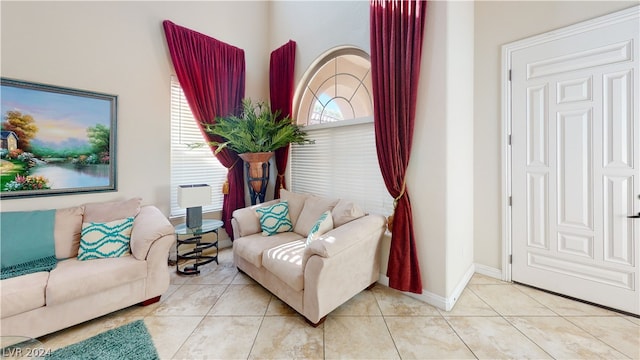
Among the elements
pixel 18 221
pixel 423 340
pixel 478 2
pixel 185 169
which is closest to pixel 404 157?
pixel 423 340

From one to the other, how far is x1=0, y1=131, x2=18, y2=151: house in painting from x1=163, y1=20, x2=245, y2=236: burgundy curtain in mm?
1595

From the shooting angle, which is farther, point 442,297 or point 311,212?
point 311,212

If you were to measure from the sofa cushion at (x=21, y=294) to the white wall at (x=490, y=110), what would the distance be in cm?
402

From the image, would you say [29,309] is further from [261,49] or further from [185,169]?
[261,49]

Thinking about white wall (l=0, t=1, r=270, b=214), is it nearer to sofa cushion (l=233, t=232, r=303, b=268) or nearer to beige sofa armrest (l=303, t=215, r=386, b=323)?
sofa cushion (l=233, t=232, r=303, b=268)

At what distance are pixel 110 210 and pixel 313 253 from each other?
2.21 metres

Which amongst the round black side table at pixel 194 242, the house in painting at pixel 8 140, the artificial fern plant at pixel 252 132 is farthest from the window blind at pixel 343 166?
the house in painting at pixel 8 140

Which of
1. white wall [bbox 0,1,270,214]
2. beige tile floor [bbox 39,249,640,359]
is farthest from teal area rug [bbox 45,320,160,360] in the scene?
white wall [bbox 0,1,270,214]

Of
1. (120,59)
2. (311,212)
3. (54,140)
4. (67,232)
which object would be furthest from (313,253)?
(120,59)

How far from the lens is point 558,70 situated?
2.38 m

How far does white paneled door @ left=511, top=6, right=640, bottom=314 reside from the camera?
211 cm

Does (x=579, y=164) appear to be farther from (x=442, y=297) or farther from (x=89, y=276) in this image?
(x=89, y=276)

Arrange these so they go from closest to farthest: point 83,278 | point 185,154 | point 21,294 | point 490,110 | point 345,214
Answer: point 21,294 → point 83,278 → point 345,214 → point 490,110 → point 185,154

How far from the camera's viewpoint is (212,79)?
11.4 feet
